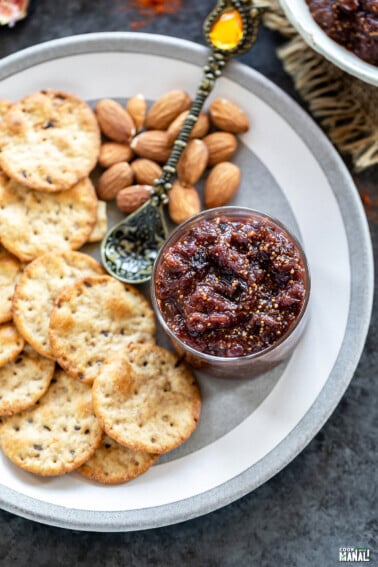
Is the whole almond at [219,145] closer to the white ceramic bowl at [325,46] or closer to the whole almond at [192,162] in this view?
the whole almond at [192,162]

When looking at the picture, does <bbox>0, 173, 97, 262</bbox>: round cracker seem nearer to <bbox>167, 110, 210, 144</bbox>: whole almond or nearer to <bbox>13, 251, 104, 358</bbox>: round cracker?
<bbox>13, 251, 104, 358</bbox>: round cracker

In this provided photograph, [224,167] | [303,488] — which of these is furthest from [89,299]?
[303,488]

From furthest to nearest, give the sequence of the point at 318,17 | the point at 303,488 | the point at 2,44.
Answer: the point at 2,44 < the point at 303,488 < the point at 318,17

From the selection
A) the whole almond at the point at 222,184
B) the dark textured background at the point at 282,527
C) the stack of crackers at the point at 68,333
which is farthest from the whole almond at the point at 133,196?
the dark textured background at the point at 282,527

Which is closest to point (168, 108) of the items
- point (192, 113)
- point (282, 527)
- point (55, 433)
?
point (192, 113)

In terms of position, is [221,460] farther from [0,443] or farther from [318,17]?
[318,17]
